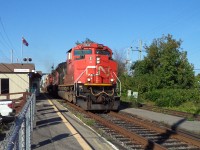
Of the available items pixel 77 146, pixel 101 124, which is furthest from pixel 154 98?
pixel 77 146

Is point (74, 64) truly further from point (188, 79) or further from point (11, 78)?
point (188, 79)

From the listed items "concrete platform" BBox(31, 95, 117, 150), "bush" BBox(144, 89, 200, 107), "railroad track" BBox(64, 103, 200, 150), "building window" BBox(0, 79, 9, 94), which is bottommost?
"railroad track" BBox(64, 103, 200, 150)

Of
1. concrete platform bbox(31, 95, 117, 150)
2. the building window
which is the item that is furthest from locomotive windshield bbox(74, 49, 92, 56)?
concrete platform bbox(31, 95, 117, 150)

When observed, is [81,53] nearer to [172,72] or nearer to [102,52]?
[102,52]

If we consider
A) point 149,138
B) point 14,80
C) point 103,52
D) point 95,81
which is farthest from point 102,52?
point 149,138

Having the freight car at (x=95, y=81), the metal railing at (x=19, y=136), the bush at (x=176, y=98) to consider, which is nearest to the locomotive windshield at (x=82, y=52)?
the freight car at (x=95, y=81)

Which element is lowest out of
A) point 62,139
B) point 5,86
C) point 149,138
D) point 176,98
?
point 149,138

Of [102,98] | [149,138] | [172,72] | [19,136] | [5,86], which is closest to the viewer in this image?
[19,136]

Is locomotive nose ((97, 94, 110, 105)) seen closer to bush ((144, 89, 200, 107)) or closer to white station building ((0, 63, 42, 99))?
bush ((144, 89, 200, 107))

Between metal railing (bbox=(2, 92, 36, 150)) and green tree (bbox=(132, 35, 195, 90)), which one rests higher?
green tree (bbox=(132, 35, 195, 90))

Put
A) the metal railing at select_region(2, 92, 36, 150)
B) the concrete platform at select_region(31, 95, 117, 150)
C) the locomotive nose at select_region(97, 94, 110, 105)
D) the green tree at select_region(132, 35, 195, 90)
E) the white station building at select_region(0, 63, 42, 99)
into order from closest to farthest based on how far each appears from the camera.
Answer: the metal railing at select_region(2, 92, 36, 150)
the concrete platform at select_region(31, 95, 117, 150)
the locomotive nose at select_region(97, 94, 110, 105)
the white station building at select_region(0, 63, 42, 99)
the green tree at select_region(132, 35, 195, 90)

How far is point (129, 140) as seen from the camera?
10812 millimetres

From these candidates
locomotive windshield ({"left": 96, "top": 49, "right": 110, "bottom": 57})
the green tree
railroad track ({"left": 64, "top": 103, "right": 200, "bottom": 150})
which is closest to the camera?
railroad track ({"left": 64, "top": 103, "right": 200, "bottom": 150})

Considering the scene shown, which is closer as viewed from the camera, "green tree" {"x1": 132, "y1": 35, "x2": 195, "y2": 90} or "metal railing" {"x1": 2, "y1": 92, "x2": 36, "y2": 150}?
"metal railing" {"x1": 2, "y1": 92, "x2": 36, "y2": 150}
